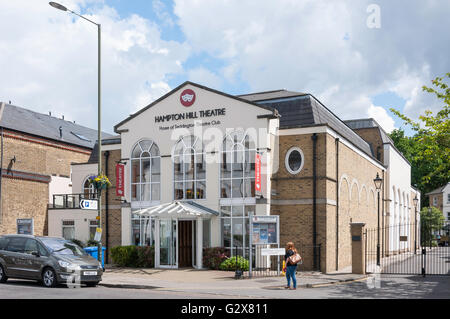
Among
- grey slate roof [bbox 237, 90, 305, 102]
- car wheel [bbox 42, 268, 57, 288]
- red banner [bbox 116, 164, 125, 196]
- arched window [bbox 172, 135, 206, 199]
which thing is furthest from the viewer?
grey slate roof [bbox 237, 90, 305, 102]

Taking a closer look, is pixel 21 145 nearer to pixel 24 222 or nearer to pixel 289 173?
pixel 24 222

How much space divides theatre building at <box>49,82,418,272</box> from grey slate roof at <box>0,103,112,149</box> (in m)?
13.9

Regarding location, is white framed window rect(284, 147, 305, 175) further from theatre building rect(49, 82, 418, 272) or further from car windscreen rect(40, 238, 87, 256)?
car windscreen rect(40, 238, 87, 256)

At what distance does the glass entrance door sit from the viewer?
2397cm

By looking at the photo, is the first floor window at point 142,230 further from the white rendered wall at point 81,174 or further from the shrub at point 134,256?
the white rendered wall at point 81,174

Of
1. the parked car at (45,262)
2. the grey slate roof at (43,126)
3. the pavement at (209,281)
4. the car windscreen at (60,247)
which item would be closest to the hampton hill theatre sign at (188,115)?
the pavement at (209,281)

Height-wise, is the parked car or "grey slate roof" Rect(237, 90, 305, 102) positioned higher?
"grey slate roof" Rect(237, 90, 305, 102)

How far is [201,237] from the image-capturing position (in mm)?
23312

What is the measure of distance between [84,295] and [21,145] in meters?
25.3

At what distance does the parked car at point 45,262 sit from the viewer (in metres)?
15.9

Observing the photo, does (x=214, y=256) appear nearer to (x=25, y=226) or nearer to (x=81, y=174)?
(x=81, y=174)

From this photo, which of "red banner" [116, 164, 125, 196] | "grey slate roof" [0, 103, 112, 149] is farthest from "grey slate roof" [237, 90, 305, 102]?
"grey slate roof" [0, 103, 112, 149]
